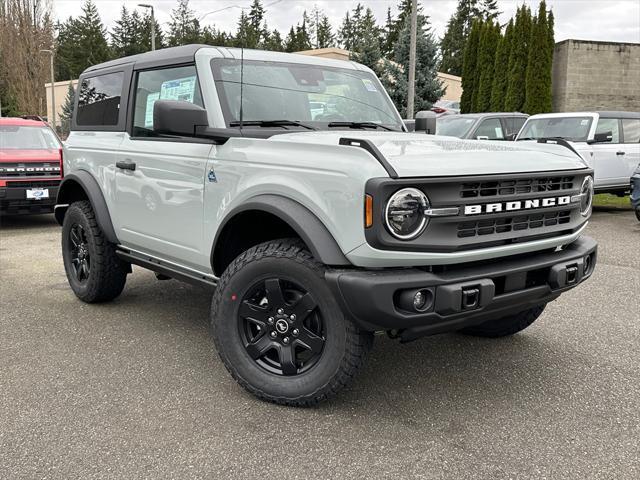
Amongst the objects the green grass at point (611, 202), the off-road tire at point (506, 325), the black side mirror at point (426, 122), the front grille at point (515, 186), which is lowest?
the off-road tire at point (506, 325)

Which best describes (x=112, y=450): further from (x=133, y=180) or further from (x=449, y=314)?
(x=133, y=180)

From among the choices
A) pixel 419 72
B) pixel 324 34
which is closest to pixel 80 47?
pixel 324 34

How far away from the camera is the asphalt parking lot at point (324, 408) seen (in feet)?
9.04

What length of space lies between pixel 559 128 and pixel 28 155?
9.01 meters

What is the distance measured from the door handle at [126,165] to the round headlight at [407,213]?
2283mm

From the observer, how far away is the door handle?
14.3 feet

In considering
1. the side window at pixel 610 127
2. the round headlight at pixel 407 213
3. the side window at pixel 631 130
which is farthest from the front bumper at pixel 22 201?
the side window at pixel 631 130

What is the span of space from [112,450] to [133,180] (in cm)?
210

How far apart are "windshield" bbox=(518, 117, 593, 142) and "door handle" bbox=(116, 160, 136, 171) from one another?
8.67m

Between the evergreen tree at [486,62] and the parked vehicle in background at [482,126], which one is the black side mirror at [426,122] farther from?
the evergreen tree at [486,62]

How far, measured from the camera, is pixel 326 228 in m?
2.99

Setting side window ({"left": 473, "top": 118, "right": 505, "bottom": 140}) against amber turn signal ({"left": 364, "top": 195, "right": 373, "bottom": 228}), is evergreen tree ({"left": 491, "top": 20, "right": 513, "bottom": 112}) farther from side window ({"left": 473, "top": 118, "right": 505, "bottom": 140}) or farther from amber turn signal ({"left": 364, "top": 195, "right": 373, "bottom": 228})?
amber turn signal ({"left": 364, "top": 195, "right": 373, "bottom": 228})

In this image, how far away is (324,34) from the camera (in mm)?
94375

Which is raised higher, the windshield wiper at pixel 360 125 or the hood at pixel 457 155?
the windshield wiper at pixel 360 125
